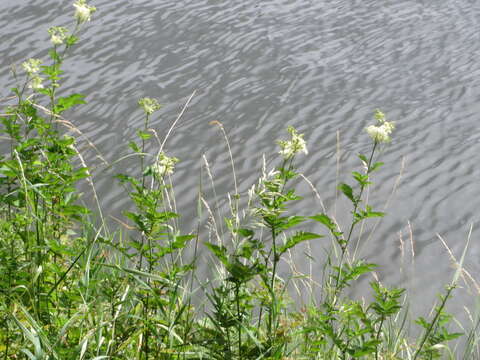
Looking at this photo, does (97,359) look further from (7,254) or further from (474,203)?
(474,203)

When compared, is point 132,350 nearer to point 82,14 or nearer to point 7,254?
point 7,254

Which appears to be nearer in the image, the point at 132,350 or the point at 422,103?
the point at 132,350

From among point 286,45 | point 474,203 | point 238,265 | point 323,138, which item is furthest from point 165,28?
point 238,265

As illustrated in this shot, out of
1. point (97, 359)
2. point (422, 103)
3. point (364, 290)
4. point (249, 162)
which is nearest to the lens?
point (97, 359)

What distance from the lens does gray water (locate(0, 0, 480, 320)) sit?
529 cm

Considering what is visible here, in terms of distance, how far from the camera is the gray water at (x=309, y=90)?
208 inches

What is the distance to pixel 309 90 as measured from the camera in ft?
23.4

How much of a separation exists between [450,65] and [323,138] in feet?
7.29

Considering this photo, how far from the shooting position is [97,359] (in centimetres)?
178

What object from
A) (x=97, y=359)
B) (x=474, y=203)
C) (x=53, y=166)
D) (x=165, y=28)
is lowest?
(x=474, y=203)

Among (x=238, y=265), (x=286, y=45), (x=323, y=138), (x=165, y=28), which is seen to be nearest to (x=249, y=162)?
(x=323, y=138)

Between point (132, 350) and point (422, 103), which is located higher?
point (132, 350)

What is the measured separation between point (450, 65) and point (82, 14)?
6.13 metres

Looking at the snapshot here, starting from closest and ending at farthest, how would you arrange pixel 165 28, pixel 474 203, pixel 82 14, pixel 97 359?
pixel 97 359 < pixel 82 14 < pixel 474 203 < pixel 165 28
